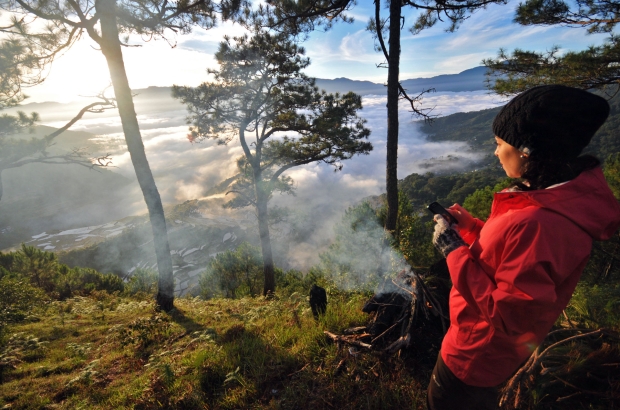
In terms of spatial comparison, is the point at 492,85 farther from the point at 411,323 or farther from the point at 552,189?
the point at 552,189

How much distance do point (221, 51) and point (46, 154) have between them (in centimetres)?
609

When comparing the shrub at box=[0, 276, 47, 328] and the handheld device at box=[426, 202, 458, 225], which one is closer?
the handheld device at box=[426, 202, 458, 225]

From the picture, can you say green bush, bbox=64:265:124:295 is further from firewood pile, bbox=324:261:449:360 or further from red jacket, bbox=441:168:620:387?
red jacket, bbox=441:168:620:387

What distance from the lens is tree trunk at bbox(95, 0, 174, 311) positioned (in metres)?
5.52

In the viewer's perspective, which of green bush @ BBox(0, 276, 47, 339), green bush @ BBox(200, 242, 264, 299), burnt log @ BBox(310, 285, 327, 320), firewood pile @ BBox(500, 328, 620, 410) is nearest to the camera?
firewood pile @ BBox(500, 328, 620, 410)

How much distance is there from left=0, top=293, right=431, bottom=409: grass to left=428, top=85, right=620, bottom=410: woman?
140 cm

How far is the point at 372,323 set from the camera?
3.33 m

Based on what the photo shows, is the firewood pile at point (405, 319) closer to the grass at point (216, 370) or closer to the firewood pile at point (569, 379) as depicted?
the grass at point (216, 370)

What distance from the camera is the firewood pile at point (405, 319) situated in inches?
119

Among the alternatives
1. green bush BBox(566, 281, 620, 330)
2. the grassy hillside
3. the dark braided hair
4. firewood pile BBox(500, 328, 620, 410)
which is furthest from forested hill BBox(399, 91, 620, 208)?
the grassy hillside

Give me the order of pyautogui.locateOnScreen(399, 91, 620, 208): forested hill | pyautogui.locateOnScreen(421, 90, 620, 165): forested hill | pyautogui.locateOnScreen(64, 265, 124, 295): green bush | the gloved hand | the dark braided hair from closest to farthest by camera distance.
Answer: the dark braided hair, the gloved hand, pyautogui.locateOnScreen(64, 265, 124, 295): green bush, pyautogui.locateOnScreen(399, 91, 620, 208): forested hill, pyautogui.locateOnScreen(421, 90, 620, 165): forested hill

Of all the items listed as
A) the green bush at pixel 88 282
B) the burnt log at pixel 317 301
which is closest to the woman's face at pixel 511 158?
the burnt log at pixel 317 301

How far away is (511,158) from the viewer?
4.68 ft

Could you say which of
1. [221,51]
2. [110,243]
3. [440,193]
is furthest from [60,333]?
[110,243]
